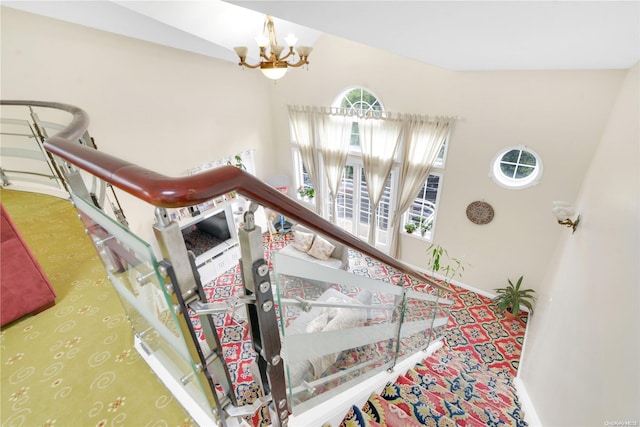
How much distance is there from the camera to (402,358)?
94.5 inches

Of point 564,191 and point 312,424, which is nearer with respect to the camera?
point 312,424

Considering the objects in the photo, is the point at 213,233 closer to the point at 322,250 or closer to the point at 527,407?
the point at 322,250

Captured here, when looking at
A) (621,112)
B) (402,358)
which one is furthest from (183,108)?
(621,112)

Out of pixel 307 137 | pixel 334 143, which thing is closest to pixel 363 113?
pixel 334 143

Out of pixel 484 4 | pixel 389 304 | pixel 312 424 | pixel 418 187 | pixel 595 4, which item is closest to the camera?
pixel 312 424

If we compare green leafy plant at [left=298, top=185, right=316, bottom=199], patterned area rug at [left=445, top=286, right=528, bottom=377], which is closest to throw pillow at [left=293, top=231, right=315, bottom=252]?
green leafy plant at [left=298, top=185, right=316, bottom=199]

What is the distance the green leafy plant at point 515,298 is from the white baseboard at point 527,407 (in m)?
1.52

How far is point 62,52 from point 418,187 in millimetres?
5384

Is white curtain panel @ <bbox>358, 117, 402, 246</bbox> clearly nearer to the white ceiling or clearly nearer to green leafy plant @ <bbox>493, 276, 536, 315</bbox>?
the white ceiling

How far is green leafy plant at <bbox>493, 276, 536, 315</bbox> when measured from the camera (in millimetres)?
4569

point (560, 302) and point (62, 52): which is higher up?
point (62, 52)

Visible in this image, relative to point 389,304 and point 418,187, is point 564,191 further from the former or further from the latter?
point 389,304

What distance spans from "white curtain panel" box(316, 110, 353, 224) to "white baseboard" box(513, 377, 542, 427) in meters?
4.25

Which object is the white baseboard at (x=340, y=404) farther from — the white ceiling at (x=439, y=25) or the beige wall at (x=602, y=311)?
the white ceiling at (x=439, y=25)
